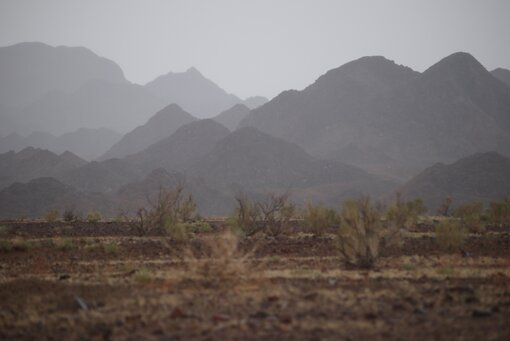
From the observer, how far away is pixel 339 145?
103m

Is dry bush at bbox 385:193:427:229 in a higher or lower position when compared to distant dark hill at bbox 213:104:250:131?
lower

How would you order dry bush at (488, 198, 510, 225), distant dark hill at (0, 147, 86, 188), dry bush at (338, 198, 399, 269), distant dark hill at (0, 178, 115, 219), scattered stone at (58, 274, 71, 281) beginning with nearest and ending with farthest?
1. scattered stone at (58, 274, 71, 281)
2. dry bush at (338, 198, 399, 269)
3. dry bush at (488, 198, 510, 225)
4. distant dark hill at (0, 178, 115, 219)
5. distant dark hill at (0, 147, 86, 188)

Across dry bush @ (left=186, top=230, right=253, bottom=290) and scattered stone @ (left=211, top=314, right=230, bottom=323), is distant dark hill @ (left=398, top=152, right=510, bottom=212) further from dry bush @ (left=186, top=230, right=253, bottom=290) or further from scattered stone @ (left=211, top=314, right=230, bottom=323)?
scattered stone @ (left=211, top=314, right=230, bottom=323)

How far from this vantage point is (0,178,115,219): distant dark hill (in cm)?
5981

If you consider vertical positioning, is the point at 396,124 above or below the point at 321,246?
above

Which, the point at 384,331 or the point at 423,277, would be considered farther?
the point at 423,277

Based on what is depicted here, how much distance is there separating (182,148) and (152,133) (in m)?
28.0

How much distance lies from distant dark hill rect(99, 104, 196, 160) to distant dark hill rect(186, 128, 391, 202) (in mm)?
35728

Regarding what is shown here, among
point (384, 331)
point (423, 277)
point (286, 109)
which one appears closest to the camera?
point (384, 331)

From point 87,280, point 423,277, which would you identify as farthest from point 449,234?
point 87,280

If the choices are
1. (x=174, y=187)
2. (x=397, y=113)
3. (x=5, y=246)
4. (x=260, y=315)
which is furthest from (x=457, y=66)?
(x=260, y=315)

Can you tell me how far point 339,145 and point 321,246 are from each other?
88.9 meters

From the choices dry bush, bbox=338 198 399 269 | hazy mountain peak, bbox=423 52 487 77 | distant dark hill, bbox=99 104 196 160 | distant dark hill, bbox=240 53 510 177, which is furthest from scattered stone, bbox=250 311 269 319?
hazy mountain peak, bbox=423 52 487 77

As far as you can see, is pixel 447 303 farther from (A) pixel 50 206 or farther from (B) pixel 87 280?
(A) pixel 50 206
